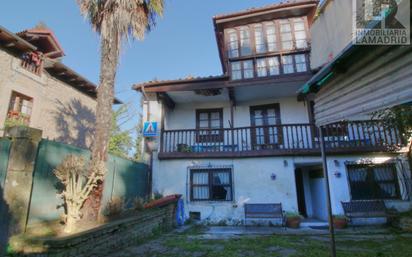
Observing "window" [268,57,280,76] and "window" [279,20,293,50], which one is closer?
"window" [268,57,280,76]

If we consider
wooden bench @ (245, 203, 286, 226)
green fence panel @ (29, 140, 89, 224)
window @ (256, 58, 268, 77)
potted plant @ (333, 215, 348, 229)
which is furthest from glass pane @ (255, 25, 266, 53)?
green fence panel @ (29, 140, 89, 224)

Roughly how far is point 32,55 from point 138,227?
10860 mm

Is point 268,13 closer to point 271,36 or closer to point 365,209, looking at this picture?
point 271,36

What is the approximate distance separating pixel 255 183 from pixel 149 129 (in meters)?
5.25

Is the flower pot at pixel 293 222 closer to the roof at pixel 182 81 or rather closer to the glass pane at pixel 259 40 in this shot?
the roof at pixel 182 81

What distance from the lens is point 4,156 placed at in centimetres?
434

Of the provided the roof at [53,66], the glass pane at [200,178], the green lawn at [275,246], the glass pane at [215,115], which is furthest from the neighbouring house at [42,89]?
the green lawn at [275,246]

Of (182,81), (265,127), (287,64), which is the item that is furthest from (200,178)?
(287,64)

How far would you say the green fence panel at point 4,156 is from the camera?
166 inches

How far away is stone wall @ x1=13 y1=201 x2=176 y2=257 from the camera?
12.8 ft

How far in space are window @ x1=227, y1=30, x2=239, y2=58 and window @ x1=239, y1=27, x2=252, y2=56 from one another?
0.25 m

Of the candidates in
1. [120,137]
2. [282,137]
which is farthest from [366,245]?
[120,137]

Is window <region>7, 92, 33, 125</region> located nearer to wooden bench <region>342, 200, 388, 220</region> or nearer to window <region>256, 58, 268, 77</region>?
window <region>256, 58, 268, 77</region>

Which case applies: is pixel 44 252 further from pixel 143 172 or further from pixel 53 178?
pixel 143 172
